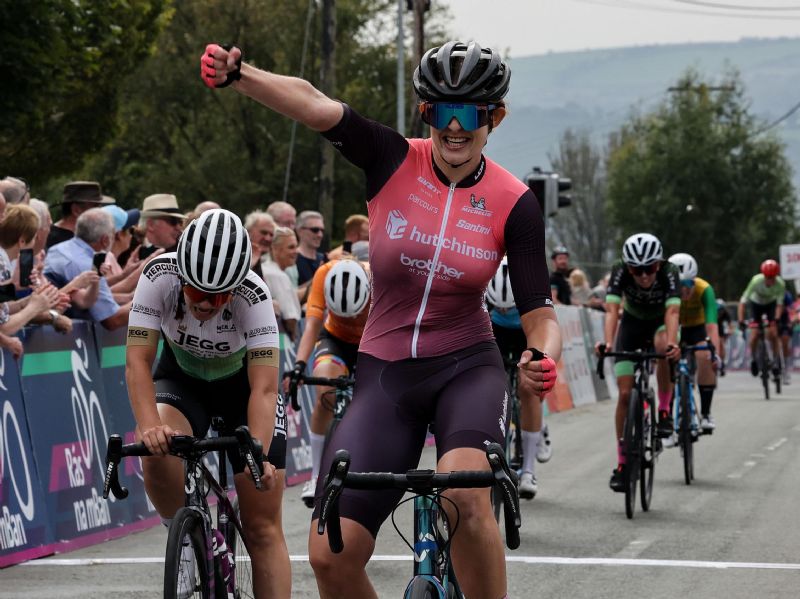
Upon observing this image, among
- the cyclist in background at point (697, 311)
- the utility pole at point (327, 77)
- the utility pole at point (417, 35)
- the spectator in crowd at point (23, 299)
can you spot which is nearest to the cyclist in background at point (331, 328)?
the spectator in crowd at point (23, 299)

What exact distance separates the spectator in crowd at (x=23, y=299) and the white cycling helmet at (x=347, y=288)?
176 centimetres

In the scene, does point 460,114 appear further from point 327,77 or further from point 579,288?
point 579,288

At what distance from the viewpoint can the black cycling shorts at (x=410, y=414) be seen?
201 inches

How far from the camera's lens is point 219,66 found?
5.06 metres

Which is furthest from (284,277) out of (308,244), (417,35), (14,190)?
(417,35)

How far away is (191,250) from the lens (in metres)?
5.79

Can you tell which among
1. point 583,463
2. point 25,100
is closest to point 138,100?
point 25,100

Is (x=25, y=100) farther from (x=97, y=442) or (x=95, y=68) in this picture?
(x=97, y=442)

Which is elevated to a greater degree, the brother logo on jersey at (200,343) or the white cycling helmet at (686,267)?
the white cycling helmet at (686,267)

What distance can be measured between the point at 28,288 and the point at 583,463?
272 inches

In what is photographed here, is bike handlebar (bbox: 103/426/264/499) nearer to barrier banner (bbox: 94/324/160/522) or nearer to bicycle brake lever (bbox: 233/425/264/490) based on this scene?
bicycle brake lever (bbox: 233/425/264/490)

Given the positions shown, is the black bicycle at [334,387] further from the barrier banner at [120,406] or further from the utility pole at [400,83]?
the utility pole at [400,83]

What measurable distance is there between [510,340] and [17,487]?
4.14 m

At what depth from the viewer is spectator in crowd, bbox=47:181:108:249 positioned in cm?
1252
